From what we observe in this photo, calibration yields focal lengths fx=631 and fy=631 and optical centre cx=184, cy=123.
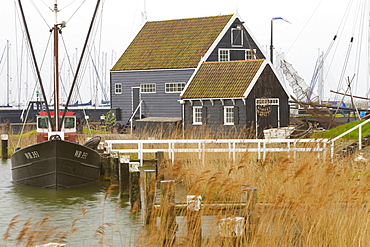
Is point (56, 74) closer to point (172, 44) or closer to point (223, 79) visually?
point (223, 79)

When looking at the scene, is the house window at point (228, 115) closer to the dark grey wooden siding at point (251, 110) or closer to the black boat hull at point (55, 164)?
the dark grey wooden siding at point (251, 110)

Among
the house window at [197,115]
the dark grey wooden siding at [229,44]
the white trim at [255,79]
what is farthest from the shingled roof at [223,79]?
the dark grey wooden siding at [229,44]

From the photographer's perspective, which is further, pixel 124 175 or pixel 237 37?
pixel 237 37

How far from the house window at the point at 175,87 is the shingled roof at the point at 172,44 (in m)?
1.18

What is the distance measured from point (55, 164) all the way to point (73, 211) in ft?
Result: 15.0

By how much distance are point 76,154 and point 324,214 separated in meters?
13.9

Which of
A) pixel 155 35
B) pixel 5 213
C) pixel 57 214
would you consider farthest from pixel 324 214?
pixel 155 35

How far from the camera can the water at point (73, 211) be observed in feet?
43.9

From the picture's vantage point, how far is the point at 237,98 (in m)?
35.3

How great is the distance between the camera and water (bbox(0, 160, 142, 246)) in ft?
43.9

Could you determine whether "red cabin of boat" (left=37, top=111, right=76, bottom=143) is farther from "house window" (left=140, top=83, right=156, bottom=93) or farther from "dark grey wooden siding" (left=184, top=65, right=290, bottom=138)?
"house window" (left=140, top=83, right=156, bottom=93)

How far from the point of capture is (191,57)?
4188cm

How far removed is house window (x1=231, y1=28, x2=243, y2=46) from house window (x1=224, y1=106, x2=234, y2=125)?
8.62 metres

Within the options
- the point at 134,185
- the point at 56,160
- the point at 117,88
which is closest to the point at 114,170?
the point at 56,160
